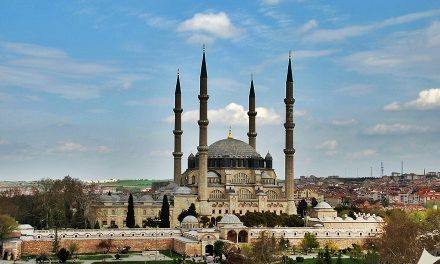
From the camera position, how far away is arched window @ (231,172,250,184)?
147 ft

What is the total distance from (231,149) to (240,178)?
2.07m

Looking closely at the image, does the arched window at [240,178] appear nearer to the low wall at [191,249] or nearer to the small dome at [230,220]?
the small dome at [230,220]

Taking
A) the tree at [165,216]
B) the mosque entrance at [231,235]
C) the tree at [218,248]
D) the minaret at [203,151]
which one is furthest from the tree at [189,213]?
the tree at [218,248]

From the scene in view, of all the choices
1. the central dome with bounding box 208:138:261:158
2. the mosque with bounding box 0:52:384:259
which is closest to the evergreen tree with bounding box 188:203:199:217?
the mosque with bounding box 0:52:384:259

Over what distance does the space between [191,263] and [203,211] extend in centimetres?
1329

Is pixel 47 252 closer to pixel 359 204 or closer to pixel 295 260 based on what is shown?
pixel 295 260

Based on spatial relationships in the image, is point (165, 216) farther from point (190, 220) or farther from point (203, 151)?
point (203, 151)

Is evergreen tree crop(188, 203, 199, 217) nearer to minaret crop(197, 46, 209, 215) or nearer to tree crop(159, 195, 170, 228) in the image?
minaret crop(197, 46, 209, 215)

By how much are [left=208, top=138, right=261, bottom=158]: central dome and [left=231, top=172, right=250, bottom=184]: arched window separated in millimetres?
1246

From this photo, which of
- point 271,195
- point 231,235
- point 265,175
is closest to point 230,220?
point 231,235

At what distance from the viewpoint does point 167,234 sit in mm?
34875

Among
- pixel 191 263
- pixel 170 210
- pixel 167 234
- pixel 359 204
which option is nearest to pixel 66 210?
pixel 170 210

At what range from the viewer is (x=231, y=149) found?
4597cm

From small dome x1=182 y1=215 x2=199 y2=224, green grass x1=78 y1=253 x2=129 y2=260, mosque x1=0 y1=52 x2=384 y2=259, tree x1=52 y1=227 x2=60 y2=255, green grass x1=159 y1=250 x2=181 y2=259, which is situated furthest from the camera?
small dome x1=182 y1=215 x2=199 y2=224
